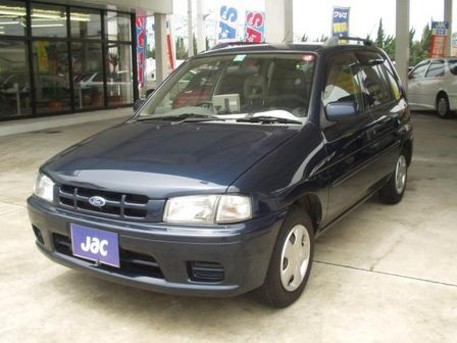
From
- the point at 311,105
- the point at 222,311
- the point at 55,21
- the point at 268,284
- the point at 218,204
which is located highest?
the point at 55,21

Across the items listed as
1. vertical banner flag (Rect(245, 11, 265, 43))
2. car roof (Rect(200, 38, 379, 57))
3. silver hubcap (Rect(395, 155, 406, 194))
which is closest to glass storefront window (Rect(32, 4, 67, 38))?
vertical banner flag (Rect(245, 11, 265, 43))

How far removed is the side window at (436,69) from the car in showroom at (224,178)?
32.9 feet

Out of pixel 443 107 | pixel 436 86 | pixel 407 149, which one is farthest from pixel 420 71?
pixel 407 149

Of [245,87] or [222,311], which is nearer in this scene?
[222,311]

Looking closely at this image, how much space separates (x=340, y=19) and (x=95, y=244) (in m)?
17.0

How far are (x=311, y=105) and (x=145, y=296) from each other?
168 cm

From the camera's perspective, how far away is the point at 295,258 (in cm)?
334

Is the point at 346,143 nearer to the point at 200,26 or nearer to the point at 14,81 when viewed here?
the point at 14,81

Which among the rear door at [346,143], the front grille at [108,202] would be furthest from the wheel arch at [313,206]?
the front grille at [108,202]

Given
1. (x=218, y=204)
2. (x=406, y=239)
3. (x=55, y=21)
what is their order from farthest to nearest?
(x=55, y=21) → (x=406, y=239) → (x=218, y=204)

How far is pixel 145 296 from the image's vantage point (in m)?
3.54

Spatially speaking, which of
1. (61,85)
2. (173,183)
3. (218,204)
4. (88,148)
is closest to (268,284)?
(218,204)

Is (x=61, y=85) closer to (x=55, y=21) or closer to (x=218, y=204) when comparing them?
(x=55, y=21)

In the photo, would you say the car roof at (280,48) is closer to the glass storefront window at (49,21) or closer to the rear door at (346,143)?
the rear door at (346,143)
